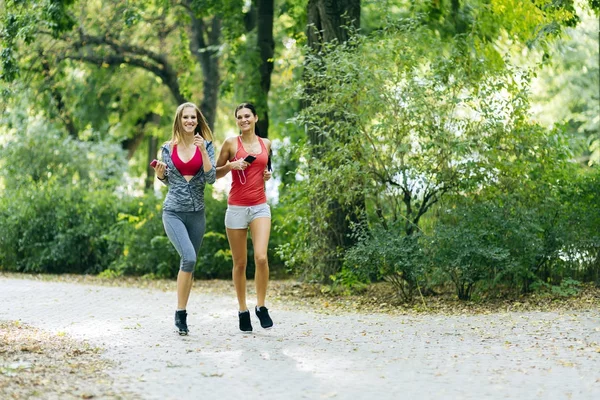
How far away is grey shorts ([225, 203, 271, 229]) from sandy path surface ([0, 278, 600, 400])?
3.34ft

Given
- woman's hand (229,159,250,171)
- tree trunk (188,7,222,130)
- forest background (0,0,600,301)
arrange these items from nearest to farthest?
woman's hand (229,159,250,171)
forest background (0,0,600,301)
tree trunk (188,7,222,130)

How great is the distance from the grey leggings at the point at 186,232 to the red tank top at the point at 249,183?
366mm

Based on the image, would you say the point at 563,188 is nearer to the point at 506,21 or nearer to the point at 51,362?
the point at 506,21

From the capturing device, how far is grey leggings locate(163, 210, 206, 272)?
8.24m

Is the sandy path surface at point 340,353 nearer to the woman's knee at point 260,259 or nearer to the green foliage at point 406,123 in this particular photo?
the woman's knee at point 260,259

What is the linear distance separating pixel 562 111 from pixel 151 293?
2076cm

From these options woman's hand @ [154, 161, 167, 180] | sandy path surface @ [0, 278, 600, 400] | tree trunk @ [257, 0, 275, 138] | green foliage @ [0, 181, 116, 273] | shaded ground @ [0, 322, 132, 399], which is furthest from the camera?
tree trunk @ [257, 0, 275, 138]

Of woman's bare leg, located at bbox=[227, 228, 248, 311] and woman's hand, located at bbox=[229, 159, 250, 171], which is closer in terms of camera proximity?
woman's hand, located at bbox=[229, 159, 250, 171]

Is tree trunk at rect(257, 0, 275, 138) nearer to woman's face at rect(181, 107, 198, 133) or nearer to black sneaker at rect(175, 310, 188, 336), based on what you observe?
woman's face at rect(181, 107, 198, 133)

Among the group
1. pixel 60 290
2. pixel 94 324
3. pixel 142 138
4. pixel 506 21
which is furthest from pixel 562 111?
pixel 94 324

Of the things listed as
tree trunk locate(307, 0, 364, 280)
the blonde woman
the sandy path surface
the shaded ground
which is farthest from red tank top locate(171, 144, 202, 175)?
tree trunk locate(307, 0, 364, 280)

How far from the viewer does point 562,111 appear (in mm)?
30781

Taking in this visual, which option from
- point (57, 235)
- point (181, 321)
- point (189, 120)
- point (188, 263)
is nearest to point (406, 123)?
point (189, 120)

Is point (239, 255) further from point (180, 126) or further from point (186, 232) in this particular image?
point (180, 126)
